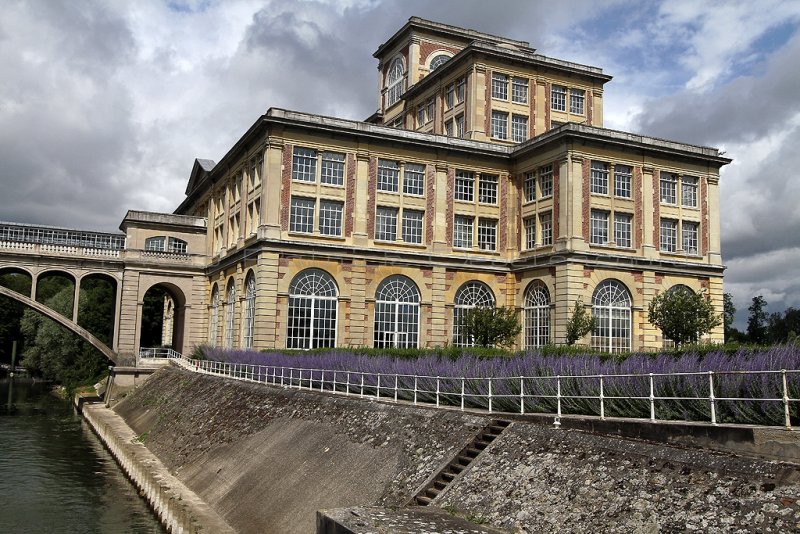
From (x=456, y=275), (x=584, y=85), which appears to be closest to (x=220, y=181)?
(x=456, y=275)

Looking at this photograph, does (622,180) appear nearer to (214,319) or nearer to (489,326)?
(489,326)

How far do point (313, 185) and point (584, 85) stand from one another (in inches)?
922

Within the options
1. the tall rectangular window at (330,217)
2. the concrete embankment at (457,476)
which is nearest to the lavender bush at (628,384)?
the concrete embankment at (457,476)

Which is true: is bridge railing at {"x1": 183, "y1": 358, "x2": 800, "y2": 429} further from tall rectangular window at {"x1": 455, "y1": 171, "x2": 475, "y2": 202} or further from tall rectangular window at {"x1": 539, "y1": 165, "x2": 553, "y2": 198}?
tall rectangular window at {"x1": 455, "y1": 171, "x2": 475, "y2": 202}

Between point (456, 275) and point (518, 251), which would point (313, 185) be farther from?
point (518, 251)

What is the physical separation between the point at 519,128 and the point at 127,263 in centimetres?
2960

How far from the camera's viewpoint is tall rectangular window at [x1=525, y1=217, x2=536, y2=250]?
46.9 meters

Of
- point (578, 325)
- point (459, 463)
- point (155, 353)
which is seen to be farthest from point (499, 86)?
point (459, 463)

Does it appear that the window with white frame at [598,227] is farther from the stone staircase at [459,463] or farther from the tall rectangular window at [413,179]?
the stone staircase at [459,463]

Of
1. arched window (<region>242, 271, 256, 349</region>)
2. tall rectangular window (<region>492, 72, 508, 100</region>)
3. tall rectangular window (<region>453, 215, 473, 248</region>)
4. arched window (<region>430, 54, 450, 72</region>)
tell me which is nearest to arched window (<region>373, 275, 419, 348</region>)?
tall rectangular window (<region>453, 215, 473, 248</region>)

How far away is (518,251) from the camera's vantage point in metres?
47.9

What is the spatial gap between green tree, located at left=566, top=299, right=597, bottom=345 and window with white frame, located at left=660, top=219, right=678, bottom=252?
895 cm

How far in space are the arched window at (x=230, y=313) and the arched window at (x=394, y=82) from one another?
75.8 ft

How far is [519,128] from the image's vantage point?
5312 centimetres
